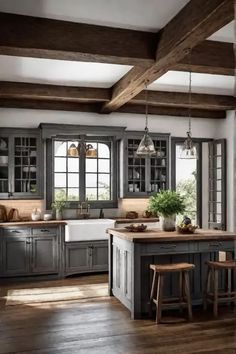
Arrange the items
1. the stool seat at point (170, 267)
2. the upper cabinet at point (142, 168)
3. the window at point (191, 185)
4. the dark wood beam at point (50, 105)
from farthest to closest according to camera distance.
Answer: the window at point (191, 185), the upper cabinet at point (142, 168), the dark wood beam at point (50, 105), the stool seat at point (170, 267)

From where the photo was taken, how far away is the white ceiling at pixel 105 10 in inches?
138

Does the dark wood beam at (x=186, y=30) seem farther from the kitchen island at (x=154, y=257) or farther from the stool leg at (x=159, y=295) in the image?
the stool leg at (x=159, y=295)

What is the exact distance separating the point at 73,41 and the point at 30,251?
3787 millimetres

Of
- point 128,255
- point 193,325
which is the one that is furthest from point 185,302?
point 128,255

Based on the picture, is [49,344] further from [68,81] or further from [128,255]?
[68,81]

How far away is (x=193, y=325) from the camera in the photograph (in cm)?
425

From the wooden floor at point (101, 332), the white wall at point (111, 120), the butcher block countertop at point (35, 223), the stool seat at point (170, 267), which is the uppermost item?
the white wall at point (111, 120)

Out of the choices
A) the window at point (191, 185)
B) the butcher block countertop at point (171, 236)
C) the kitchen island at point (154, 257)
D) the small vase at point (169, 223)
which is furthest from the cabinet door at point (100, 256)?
the window at point (191, 185)

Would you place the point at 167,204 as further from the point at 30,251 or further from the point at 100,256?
the point at 30,251

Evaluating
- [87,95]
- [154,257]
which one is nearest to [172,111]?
[87,95]

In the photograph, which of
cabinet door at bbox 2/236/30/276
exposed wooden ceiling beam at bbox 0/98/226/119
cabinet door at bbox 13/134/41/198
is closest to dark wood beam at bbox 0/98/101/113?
exposed wooden ceiling beam at bbox 0/98/226/119

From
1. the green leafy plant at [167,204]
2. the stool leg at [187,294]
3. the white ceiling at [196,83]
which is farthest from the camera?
the white ceiling at [196,83]

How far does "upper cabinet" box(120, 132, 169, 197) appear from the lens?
7480 millimetres

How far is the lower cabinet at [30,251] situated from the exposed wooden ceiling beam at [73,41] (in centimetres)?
331
